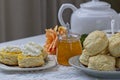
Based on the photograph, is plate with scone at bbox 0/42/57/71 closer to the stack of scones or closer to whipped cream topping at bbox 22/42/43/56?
whipped cream topping at bbox 22/42/43/56

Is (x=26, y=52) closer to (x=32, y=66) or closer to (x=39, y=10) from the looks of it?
(x=32, y=66)

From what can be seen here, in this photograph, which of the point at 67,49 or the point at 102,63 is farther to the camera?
the point at 67,49

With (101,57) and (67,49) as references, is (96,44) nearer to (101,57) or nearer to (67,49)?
(101,57)

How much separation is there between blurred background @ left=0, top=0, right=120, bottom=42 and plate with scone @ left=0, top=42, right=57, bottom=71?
126cm

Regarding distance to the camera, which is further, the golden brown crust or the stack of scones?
the golden brown crust

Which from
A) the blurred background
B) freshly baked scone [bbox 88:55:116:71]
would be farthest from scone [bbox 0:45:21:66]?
the blurred background

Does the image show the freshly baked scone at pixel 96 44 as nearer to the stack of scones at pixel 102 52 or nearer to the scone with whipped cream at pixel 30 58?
the stack of scones at pixel 102 52

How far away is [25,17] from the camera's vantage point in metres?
2.45

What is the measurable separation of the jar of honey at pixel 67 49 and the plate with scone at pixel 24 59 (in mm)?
37

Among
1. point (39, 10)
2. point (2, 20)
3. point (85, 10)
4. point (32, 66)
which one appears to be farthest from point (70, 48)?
point (39, 10)

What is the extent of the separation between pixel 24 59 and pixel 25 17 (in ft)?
4.95

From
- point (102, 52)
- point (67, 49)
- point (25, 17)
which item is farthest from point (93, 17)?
point (25, 17)

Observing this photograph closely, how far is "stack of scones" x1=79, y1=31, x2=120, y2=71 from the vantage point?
2.93ft

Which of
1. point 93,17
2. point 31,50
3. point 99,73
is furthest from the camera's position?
point 93,17
